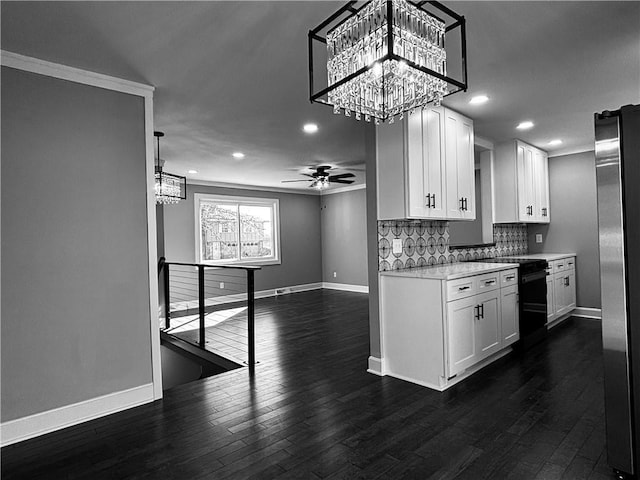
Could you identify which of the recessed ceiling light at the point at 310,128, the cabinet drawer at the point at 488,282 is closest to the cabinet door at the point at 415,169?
the cabinet drawer at the point at 488,282

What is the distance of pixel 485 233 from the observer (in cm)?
526

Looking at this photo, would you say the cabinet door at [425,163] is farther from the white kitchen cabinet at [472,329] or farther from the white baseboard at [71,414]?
the white baseboard at [71,414]

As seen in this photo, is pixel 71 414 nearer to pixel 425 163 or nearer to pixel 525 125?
pixel 425 163

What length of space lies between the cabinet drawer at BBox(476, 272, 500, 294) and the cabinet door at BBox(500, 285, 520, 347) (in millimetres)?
168

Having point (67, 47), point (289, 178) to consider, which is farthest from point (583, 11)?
point (289, 178)

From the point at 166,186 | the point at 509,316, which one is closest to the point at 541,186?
the point at 509,316

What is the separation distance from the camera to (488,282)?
3.49m

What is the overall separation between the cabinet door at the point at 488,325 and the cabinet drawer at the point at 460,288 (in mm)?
154

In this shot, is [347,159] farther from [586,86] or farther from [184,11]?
[184,11]

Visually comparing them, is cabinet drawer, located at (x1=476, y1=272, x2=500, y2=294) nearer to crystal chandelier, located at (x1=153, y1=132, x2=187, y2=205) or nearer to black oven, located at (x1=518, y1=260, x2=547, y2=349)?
black oven, located at (x1=518, y1=260, x2=547, y2=349)

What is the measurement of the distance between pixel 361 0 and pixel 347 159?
4.03 metres

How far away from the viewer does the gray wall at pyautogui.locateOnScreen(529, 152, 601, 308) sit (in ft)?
17.9

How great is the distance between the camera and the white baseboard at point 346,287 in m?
8.68

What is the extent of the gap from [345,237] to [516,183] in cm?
462
